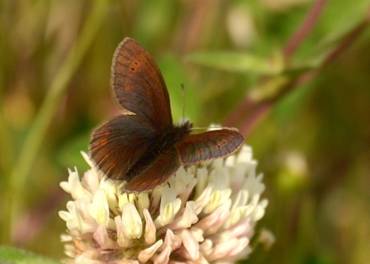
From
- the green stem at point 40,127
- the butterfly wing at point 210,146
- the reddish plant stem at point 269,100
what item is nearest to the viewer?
the butterfly wing at point 210,146

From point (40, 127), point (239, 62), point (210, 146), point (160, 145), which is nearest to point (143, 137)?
point (160, 145)

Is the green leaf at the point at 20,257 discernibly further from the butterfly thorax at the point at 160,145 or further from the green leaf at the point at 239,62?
the green leaf at the point at 239,62

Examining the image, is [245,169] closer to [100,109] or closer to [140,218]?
[140,218]

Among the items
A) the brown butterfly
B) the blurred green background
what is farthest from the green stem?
the brown butterfly

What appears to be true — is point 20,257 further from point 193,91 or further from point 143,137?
point 193,91

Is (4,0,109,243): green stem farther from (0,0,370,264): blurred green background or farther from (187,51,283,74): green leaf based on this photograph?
(187,51,283,74): green leaf

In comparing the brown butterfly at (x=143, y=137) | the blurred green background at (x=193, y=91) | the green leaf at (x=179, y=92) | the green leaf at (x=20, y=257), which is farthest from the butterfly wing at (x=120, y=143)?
the blurred green background at (x=193, y=91)
